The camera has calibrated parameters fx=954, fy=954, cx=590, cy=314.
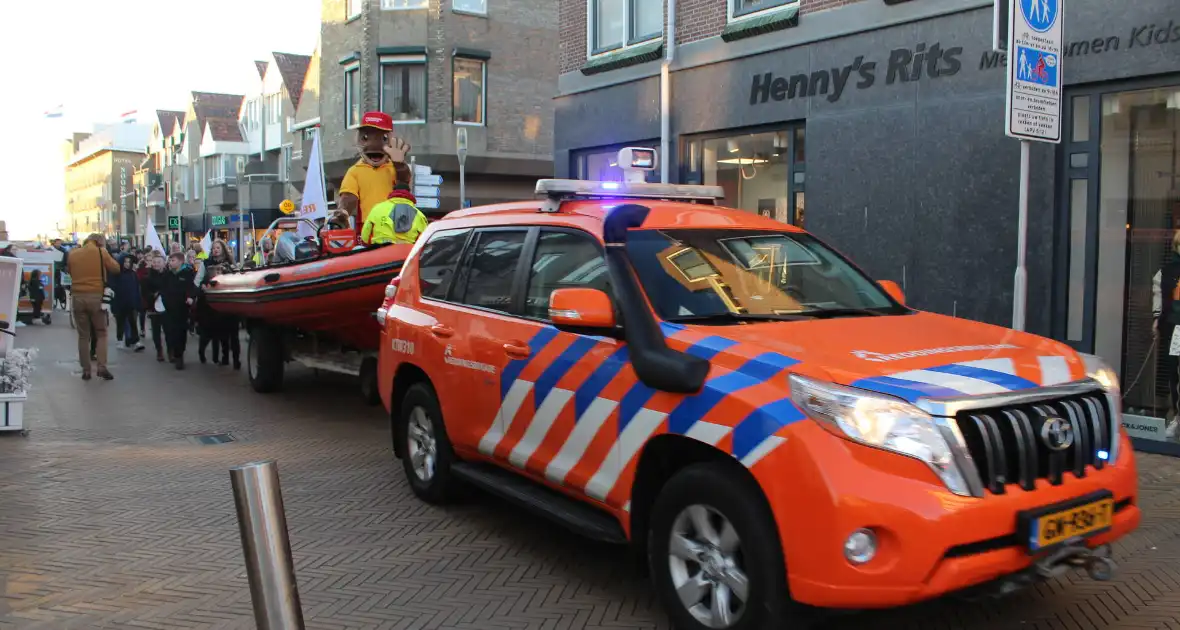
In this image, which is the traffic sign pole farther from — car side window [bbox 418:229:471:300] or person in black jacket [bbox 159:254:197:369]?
person in black jacket [bbox 159:254:197:369]

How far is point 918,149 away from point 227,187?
1774 inches

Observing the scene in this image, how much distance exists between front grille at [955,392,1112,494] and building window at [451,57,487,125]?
1076 inches

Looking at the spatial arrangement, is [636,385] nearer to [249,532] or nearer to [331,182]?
[249,532]

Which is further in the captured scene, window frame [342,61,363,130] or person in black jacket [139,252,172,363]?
window frame [342,61,363,130]

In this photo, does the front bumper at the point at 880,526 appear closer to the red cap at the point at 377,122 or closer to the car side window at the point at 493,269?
the car side window at the point at 493,269

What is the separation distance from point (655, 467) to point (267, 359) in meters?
8.16

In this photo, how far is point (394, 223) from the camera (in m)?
8.85

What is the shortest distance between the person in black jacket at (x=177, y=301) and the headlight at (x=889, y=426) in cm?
1251

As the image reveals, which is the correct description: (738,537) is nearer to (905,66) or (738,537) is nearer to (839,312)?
(839,312)

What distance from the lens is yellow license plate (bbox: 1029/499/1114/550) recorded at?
3373 mm

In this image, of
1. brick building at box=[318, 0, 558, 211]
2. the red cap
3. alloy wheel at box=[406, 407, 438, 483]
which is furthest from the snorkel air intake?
brick building at box=[318, 0, 558, 211]

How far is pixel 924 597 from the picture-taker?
3248 mm

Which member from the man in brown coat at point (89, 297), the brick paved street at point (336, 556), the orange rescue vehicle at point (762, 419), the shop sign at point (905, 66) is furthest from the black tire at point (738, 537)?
the man in brown coat at point (89, 297)

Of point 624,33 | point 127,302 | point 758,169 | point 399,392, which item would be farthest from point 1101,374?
point 127,302
